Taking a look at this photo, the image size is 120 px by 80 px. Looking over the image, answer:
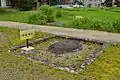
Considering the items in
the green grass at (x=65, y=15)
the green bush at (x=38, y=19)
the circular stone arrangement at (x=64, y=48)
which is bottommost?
the circular stone arrangement at (x=64, y=48)

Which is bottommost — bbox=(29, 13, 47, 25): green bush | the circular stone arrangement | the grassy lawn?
the grassy lawn

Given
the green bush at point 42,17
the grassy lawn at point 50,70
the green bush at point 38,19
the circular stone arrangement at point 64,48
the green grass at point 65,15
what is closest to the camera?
the grassy lawn at point 50,70

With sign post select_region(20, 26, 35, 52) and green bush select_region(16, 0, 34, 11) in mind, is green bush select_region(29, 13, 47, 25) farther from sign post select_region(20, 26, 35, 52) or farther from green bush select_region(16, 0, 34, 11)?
green bush select_region(16, 0, 34, 11)

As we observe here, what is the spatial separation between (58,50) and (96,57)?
5.51 ft

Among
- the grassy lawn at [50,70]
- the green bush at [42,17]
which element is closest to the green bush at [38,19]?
the green bush at [42,17]

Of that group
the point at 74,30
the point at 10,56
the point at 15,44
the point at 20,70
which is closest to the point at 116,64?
the point at 20,70

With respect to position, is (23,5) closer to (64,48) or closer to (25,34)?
(25,34)

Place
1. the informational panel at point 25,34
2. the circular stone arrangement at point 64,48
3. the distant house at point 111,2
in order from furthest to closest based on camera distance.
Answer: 1. the distant house at point 111,2
2. the circular stone arrangement at point 64,48
3. the informational panel at point 25,34

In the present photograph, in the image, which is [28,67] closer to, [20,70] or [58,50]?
[20,70]

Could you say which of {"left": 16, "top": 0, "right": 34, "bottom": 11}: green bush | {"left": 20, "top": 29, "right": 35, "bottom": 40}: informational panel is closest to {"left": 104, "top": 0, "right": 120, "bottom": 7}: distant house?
{"left": 16, "top": 0, "right": 34, "bottom": 11}: green bush

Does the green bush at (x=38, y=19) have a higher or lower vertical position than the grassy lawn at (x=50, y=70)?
higher

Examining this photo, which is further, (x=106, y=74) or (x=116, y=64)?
(x=116, y=64)

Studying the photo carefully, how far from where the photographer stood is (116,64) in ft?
26.4

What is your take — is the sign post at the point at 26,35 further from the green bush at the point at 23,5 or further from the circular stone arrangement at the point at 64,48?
the green bush at the point at 23,5
